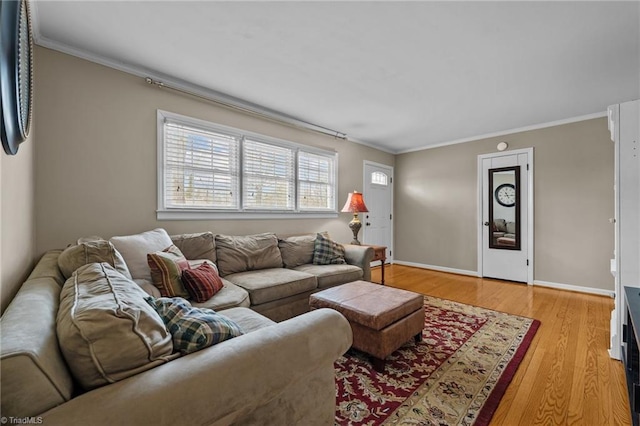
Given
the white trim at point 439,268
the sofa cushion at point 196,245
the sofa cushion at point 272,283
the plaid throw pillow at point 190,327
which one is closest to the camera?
the plaid throw pillow at point 190,327

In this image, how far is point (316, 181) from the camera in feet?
14.0

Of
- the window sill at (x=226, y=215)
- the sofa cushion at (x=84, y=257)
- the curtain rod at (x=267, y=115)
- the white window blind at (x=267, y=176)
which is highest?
the curtain rod at (x=267, y=115)

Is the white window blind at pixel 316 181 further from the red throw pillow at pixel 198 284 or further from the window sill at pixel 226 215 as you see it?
the red throw pillow at pixel 198 284

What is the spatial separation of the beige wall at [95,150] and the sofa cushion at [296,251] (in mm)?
1011

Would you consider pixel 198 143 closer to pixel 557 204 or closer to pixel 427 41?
pixel 427 41

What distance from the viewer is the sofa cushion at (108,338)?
696 millimetres

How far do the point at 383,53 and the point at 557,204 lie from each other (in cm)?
358

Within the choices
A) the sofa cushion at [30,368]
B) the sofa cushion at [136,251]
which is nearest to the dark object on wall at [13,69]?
the sofa cushion at [30,368]

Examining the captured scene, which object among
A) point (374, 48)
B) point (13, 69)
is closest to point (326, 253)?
point (374, 48)

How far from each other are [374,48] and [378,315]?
2.10 metres

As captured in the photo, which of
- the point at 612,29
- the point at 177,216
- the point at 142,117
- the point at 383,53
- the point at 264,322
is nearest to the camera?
the point at 264,322

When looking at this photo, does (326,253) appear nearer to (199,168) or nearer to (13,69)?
(199,168)

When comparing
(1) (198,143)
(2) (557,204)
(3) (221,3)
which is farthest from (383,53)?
(2) (557,204)

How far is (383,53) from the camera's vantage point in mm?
2262
